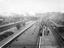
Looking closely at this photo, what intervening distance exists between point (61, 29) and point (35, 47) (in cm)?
372

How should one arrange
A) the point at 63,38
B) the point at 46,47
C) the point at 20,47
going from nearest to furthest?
the point at 46,47 < the point at 20,47 < the point at 63,38

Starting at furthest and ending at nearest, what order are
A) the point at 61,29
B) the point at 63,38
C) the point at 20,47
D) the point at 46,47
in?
1. the point at 61,29
2. the point at 63,38
3. the point at 20,47
4. the point at 46,47

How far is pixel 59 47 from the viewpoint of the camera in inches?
182

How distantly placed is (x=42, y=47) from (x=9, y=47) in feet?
7.69

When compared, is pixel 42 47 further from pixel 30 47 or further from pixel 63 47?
pixel 63 47

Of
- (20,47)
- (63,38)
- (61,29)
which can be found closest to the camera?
(20,47)

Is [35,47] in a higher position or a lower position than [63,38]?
lower

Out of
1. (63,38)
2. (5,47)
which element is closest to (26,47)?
(5,47)

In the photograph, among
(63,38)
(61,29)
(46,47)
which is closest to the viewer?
(46,47)

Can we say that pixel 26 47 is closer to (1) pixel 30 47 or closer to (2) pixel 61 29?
(1) pixel 30 47

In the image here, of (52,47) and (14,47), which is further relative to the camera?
(14,47)

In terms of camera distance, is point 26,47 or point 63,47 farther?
point 26,47

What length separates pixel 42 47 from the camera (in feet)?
15.0

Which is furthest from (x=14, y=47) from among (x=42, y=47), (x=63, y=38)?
(x=63, y=38)
